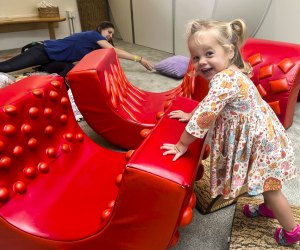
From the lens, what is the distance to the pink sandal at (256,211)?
1.16 m

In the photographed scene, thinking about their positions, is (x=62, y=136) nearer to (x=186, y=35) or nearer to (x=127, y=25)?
(x=186, y=35)

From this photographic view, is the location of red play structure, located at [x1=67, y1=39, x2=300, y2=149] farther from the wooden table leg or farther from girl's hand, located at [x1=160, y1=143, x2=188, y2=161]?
the wooden table leg

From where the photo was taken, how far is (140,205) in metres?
0.73

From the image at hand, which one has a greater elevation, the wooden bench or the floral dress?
the floral dress

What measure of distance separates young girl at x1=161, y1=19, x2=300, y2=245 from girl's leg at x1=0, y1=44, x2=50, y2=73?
208cm

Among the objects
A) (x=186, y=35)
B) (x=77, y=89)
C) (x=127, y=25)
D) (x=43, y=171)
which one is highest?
(x=186, y=35)

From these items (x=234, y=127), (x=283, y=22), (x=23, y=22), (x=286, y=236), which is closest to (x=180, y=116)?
(x=234, y=127)

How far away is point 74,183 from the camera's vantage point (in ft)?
3.74

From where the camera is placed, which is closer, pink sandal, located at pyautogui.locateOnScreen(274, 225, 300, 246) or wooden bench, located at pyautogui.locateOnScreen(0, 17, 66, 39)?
pink sandal, located at pyautogui.locateOnScreen(274, 225, 300, 246)

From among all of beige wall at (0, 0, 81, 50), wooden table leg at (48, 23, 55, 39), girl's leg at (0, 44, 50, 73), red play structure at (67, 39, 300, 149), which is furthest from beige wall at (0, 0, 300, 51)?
girl's leg at (0, 44, 50, 73)

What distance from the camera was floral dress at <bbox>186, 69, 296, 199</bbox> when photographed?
2.94ft

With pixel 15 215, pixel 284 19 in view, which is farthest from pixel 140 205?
pixel 284 19

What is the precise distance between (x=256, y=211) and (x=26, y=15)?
4446mm

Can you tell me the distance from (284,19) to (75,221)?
297cm
